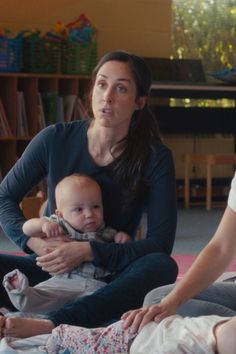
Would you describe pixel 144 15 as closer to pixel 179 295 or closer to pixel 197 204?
pixel 197 204

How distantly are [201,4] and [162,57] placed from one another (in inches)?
24.2

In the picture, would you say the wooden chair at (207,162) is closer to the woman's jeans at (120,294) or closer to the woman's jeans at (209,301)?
the woman's jeans at (120,294)

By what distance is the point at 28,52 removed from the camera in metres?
5.49

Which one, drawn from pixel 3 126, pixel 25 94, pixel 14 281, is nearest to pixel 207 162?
pixel 25 94

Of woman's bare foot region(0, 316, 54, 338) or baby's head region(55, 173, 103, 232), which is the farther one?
baby's head region(55, 173, 103, 232)

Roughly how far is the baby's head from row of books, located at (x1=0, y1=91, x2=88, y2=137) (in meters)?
3.21

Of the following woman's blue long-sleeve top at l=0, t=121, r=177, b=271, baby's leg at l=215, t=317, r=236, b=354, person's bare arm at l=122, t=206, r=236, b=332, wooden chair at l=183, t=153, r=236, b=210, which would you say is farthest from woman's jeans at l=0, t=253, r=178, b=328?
wooden chair at l=183, t=153, r=236, b=210

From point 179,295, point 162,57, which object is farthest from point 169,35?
point 179,295

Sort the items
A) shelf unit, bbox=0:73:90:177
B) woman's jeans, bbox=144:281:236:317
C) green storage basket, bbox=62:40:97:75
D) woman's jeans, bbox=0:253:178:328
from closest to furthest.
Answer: woman's jeans, bbox=144:281:236:317 < woman's jeans, bbox=0:253:178:328 < shelf unit, bbox=0:73:90:177 < green storage basket, bbox=62:40:97:75

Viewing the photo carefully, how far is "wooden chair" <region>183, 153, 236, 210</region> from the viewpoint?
597cm

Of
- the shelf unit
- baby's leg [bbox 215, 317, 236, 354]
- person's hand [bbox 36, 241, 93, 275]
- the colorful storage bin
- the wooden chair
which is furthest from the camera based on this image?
the wooden chair

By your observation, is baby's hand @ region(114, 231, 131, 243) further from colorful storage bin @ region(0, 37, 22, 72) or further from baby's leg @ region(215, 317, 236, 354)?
colorful storage bin @ region(0, 37, 22, 72)

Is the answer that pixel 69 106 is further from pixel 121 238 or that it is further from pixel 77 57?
pixel 121 238

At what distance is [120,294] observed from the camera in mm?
2084
